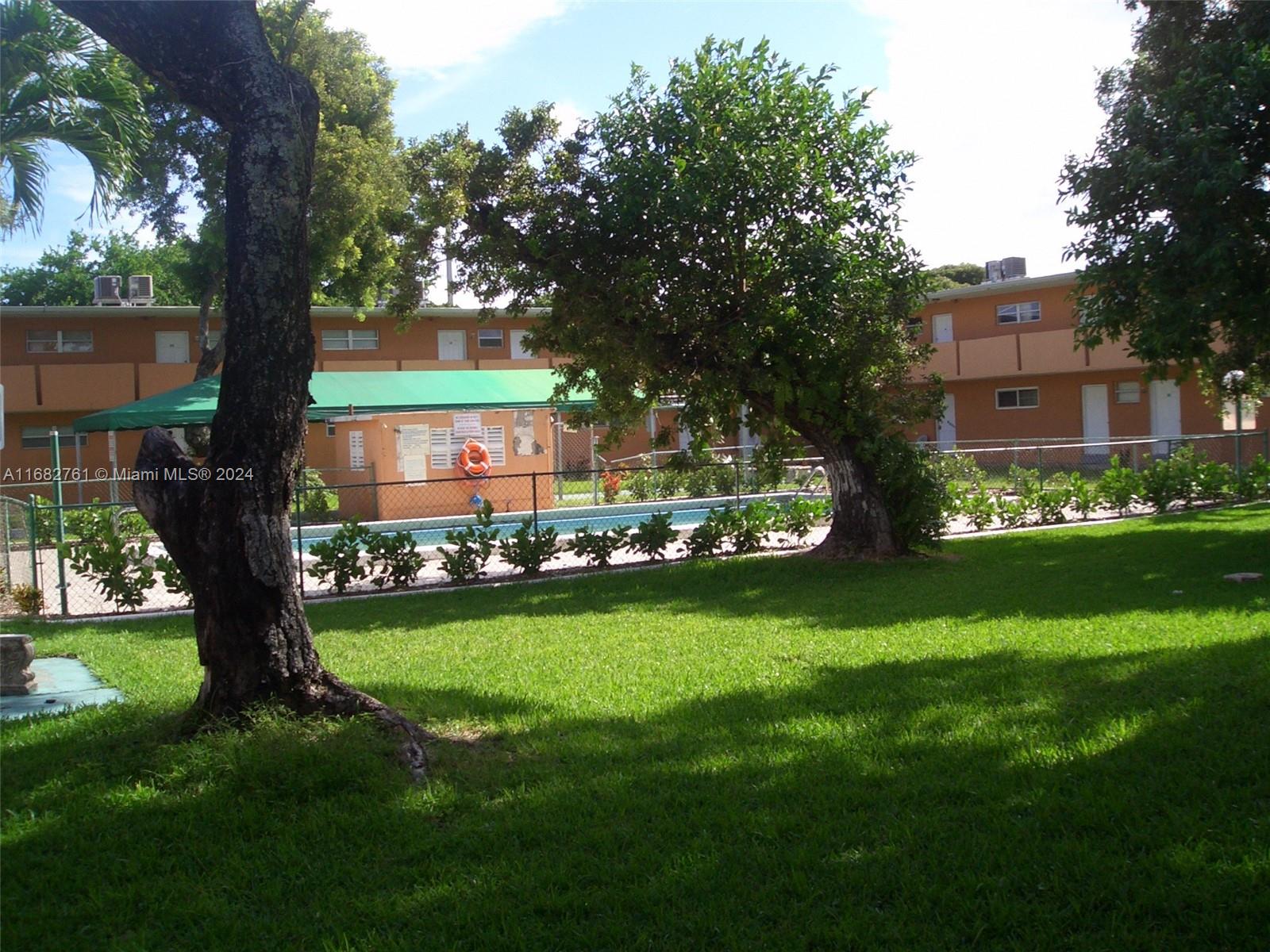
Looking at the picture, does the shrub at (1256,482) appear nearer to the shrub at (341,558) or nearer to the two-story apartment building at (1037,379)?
the two-story apartment building at (1037,379)

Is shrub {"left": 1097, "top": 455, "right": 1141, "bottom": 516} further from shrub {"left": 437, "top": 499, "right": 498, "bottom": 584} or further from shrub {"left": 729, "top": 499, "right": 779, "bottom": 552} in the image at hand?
shrub {"left": 437, "top": 499, "right": 498, "bottom": 584}

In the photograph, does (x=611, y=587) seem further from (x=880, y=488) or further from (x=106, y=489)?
(x=106, y=489)

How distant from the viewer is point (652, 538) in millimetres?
14711

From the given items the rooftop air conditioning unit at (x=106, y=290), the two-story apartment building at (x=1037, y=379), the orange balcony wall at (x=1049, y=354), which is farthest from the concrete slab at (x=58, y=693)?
the orange balcony wall at (x=1049, y=354)

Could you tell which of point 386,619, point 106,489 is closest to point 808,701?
point 386,619

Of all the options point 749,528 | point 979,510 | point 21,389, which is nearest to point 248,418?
point 749,528

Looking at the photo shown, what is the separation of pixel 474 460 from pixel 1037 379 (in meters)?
19.4

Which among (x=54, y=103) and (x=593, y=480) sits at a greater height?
(x=54, y=103)

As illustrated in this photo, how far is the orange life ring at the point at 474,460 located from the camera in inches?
880

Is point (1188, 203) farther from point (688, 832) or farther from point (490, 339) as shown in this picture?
point (490, 339)

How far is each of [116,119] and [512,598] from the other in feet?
22.9

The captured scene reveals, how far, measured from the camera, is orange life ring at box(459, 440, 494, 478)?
2236cm

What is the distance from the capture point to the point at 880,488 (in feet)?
44.2

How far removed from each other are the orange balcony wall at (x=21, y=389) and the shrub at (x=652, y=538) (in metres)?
20.4
